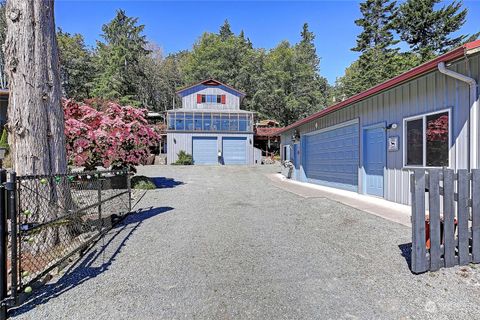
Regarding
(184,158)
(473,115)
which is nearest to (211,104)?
(184,158)

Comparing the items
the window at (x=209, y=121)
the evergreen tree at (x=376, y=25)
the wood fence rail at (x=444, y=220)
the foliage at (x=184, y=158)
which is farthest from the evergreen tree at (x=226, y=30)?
the wood fence rail at (x=444, y=220)

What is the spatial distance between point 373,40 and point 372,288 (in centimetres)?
3691

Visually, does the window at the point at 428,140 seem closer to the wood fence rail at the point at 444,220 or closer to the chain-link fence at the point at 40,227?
the wood fence rail at the point at 444,220

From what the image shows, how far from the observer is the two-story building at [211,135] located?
2633cm

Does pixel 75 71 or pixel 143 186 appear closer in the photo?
pixel 143 186

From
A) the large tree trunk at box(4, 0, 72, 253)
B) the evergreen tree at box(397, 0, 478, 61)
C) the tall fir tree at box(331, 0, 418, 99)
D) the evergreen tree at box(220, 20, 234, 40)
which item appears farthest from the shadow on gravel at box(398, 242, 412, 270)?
the evergreen tree at box(220, 20, 234, 40)

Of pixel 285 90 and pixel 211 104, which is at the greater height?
pixel 285 90

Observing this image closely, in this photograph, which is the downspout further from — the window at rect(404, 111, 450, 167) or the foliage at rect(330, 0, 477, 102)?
the foliage at rect(330, 0, 477, 102)

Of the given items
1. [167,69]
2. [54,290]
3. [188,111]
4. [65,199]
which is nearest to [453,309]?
[54,290]

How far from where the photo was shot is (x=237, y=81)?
38750 millimetres

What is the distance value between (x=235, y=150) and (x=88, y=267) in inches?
941

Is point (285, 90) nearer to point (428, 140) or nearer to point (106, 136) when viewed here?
point (106, 136)

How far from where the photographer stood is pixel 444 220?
3.24 metres

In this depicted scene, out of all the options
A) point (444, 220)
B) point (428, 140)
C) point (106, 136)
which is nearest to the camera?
point (444, 220)
